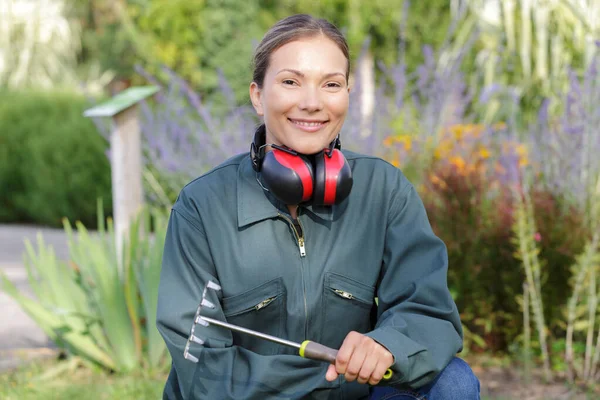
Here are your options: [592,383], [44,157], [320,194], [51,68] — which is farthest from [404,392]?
[51,68]

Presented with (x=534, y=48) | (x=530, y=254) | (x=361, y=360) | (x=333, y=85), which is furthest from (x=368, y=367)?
(x=534, y=48)

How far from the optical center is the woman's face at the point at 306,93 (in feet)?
7.32

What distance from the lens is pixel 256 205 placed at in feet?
7.37

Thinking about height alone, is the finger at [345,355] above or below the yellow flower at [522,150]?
above

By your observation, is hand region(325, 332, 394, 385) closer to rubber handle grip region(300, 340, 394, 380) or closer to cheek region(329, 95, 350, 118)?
rubber handle grip region(300, 340, 394, 380)

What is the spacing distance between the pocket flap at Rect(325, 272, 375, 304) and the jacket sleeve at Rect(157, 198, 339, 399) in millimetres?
221

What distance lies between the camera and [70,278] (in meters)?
4.27

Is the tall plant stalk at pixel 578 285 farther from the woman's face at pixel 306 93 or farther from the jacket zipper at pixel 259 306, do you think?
the jacket zipper at pixel 259 306

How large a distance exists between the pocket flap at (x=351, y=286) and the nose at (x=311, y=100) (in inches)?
17.8

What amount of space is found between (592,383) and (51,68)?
21.6 metres

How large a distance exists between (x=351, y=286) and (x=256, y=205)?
0.34 m

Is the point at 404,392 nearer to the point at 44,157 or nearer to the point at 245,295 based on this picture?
the point at 245,295

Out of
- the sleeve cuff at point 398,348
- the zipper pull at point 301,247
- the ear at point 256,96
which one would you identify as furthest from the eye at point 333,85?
the sleeve cuff at point 398,348

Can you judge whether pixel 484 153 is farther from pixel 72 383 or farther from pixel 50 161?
pixel 50 161
